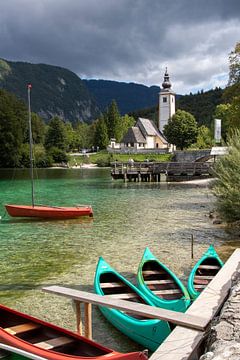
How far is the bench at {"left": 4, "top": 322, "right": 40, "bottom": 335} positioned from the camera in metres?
5.80

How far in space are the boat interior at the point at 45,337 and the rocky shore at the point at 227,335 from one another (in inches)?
52.3

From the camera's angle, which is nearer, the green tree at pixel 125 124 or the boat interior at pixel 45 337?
the boat interior at pixel 45 337

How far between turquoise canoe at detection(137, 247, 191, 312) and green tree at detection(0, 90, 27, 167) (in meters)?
80.5

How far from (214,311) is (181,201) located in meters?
24.4

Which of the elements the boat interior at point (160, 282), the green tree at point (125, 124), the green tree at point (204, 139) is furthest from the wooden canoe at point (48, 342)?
the green tree at point (125, 124)

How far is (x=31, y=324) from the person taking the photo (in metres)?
5.98

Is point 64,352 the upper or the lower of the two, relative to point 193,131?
lower

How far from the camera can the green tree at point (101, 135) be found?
130m

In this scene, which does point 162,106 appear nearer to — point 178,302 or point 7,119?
point 7,119

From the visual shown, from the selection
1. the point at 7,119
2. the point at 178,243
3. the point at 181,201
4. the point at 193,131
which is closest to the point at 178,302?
the point at 178,243

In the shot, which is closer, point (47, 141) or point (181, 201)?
point (181, 201)

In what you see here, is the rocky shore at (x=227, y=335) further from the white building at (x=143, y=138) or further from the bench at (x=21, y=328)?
the white building at (x=143, y=138)

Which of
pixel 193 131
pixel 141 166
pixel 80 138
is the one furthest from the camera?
pixel 80 138

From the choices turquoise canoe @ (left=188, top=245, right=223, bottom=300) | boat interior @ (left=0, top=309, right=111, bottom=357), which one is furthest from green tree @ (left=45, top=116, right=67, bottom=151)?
boat interior @ (left=0, top=309, right=111, bottom=357)
